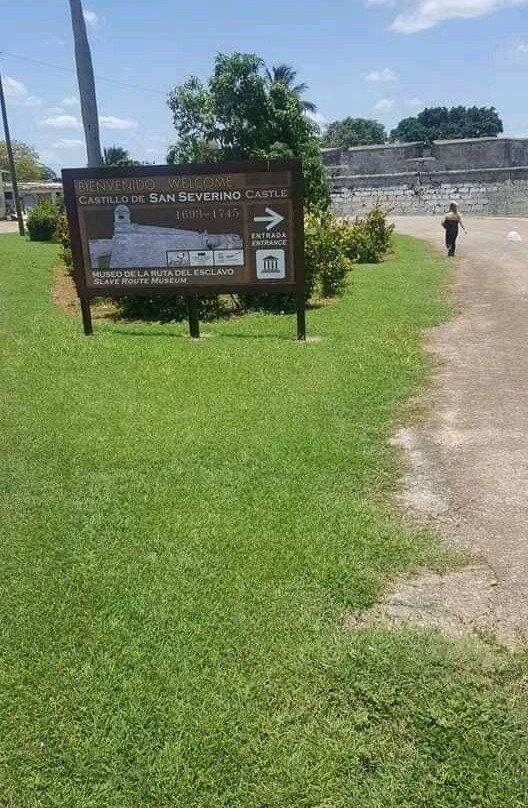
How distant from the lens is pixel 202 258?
8531 millimetres

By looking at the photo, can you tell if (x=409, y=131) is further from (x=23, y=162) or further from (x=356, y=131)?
(x=23, y=162)

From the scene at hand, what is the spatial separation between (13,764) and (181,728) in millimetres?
552

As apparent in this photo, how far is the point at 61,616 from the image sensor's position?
3.05 metres

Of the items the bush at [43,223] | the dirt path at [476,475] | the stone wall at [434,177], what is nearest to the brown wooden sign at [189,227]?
the dirt path at [476,475]

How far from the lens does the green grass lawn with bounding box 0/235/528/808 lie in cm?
228

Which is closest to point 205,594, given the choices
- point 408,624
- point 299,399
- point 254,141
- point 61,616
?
point 61,616

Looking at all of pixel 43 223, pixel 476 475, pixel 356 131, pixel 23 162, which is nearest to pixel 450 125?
pixel 356 131

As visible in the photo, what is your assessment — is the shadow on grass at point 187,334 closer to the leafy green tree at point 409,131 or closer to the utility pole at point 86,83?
the utility pole at point 86,83

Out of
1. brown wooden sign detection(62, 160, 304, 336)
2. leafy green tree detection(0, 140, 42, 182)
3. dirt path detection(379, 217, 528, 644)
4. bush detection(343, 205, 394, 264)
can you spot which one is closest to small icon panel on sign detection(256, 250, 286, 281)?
brown wooden sign detection(62, 160, 304, 336)

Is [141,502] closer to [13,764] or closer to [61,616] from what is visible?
[61,616]

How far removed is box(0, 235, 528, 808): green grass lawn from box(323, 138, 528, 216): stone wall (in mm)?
37868

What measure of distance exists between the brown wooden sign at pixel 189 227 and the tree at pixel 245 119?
420 inches

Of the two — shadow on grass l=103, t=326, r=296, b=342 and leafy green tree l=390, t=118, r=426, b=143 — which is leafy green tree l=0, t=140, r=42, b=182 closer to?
leafy green tree l=390, t=118, r=426, b=143

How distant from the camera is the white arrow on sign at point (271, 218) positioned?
27.1 feet
